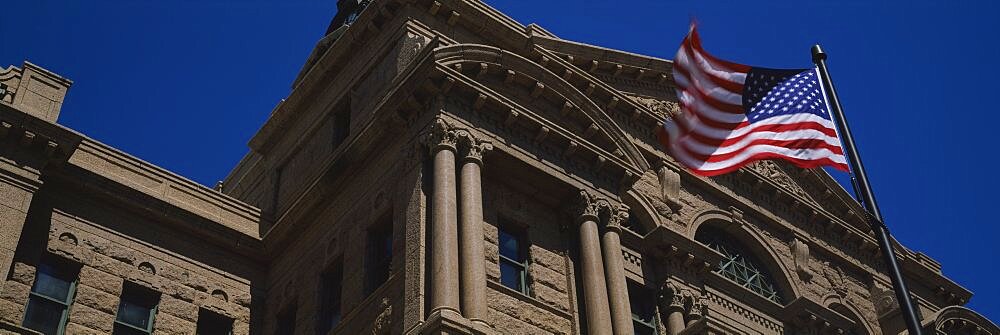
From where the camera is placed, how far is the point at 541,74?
73.8ft

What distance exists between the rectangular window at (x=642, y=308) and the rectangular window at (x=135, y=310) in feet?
30.7

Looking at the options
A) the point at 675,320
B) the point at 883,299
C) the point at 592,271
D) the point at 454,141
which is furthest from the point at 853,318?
the point at 454,141

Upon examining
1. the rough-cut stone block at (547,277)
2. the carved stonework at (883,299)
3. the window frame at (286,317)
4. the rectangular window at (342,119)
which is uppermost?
the rectangular window at (342,119)

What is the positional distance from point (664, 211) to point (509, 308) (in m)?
8.95

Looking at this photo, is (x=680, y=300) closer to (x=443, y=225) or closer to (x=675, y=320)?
(x=675, y=320)

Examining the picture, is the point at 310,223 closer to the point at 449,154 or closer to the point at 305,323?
the point at 305,323

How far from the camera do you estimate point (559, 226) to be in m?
21.7

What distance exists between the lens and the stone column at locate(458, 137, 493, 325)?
58.0 ft

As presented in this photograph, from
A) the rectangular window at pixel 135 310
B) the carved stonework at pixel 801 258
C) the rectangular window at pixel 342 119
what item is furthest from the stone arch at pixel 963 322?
the rectangular window at pixel 135 310

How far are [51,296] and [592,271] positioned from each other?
31.8 feet

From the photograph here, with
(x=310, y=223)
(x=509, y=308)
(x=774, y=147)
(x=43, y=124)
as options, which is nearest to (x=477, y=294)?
(x=509, y=308)

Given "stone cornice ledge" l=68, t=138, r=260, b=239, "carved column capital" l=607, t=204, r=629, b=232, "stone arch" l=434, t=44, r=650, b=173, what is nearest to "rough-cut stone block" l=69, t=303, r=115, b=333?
"stone cornice ledge" l=68, t=138, r=260, b=239

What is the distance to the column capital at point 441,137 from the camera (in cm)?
1995

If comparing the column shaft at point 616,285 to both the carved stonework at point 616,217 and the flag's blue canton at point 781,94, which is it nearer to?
the carved stonework at point 616,217
